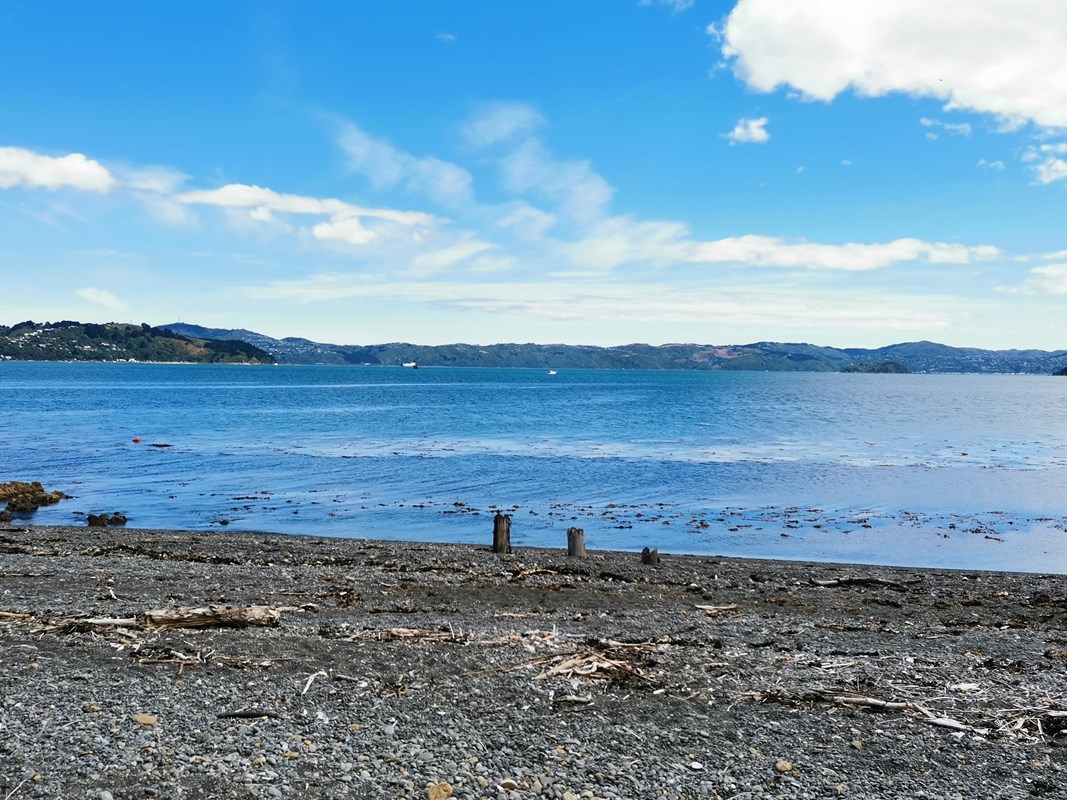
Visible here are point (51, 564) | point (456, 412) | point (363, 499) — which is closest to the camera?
point (51, 564)

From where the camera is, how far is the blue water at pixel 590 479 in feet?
101

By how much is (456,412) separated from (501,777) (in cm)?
8984

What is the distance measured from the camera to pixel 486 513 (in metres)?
34.3

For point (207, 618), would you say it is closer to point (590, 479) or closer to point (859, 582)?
point (859, 582)

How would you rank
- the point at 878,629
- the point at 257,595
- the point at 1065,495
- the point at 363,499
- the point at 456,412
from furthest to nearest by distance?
1. the point at 456,412
2. the point at 1065,495
3. the point at 363,499
4. the point at 257,595
5. the point at 878,629

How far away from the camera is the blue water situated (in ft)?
101

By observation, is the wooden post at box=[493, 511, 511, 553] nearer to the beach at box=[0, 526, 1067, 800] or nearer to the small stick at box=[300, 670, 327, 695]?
the beach at box=[0, 526, 1067, 800]

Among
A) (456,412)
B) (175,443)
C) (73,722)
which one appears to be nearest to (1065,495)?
(73,722)

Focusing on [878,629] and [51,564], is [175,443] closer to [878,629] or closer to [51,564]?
[51,564]

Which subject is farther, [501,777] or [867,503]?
[867,503]

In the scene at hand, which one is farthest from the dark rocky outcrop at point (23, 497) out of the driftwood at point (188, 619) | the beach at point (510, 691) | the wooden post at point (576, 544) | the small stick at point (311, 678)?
the small stick at point (311, 678)

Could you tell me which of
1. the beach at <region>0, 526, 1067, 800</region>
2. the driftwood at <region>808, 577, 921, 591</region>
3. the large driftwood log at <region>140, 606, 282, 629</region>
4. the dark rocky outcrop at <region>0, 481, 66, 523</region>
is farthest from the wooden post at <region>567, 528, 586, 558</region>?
the dark rocky outcrop at <region>0, 481, 66, 523</region>

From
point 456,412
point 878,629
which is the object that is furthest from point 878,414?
point 878,629

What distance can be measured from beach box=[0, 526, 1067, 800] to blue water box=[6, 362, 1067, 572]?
1130 centimetres
